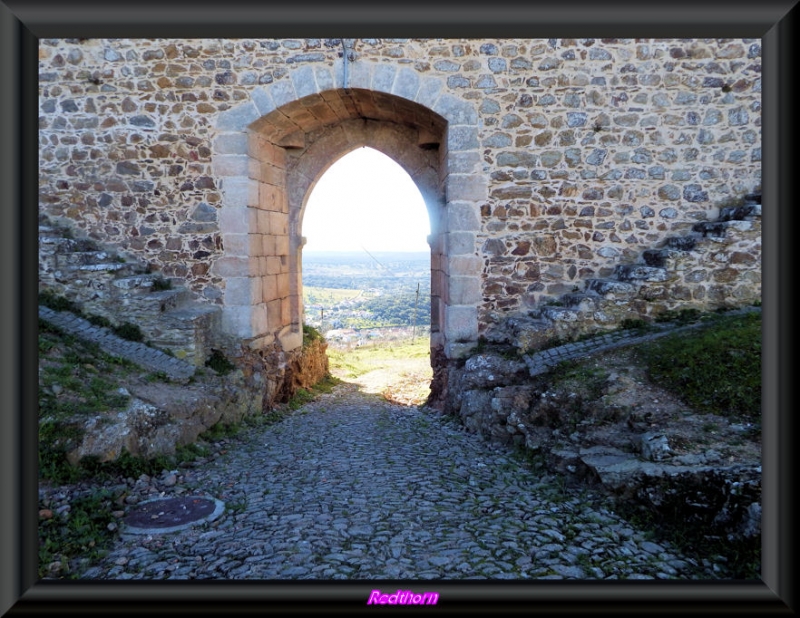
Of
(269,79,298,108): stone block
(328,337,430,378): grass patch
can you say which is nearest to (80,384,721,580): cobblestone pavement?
(269,79,298,108): stone block

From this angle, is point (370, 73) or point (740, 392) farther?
point (370, 73)

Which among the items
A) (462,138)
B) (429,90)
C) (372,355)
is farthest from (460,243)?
(372,355)

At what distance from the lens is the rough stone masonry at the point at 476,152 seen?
634 centimetres

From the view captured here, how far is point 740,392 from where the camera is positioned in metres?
4.19

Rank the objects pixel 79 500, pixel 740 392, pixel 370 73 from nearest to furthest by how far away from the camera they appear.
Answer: pixel 79 500 → pixel 740 392 → pixel 370 73

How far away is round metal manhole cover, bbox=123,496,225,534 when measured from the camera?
3.63m

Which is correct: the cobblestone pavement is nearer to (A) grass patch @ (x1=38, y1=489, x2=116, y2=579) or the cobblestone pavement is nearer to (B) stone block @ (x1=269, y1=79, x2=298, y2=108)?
(A) grass patch @ (x1=38, y1=489, x2=116, y2=579)

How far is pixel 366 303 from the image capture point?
2488cm

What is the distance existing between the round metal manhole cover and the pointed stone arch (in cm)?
298

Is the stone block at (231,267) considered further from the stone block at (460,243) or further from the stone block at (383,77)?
the stone block at (383,77)

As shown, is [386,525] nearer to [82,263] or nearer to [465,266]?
[465,266]
